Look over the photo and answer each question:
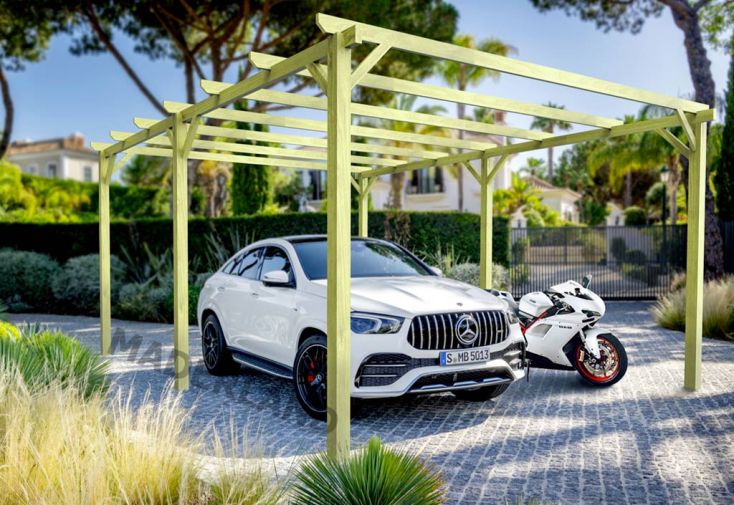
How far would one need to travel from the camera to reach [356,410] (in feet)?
19.9

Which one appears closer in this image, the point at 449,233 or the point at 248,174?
the point at 449,233

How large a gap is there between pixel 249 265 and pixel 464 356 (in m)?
3.18

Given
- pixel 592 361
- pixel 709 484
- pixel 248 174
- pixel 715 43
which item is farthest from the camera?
pixel 248 174

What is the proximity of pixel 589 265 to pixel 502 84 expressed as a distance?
22.6 m

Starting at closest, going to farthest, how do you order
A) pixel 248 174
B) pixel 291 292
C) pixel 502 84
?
pixel 291 292, pixel 248 174, pixel 502 84

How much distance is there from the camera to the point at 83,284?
52.3 feet

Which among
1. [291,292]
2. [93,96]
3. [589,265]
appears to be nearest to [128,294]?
[291,292]

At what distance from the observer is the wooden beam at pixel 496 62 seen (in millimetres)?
4844

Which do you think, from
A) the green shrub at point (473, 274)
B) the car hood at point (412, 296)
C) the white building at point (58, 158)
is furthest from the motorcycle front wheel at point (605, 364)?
the white building at point (58, 158)

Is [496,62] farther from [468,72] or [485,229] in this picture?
[468,72]

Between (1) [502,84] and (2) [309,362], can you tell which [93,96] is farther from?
(2) [309,362]

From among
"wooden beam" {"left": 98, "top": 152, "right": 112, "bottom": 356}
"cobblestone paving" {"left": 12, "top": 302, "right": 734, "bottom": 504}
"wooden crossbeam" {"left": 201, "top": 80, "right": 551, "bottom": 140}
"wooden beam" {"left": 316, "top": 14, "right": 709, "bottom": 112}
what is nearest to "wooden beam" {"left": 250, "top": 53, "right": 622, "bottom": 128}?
"wooden crossbeam" {"left": 201, "top": 80, "right": 551, "bottom": 140}

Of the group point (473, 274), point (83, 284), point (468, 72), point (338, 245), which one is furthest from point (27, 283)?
point (468, 72)

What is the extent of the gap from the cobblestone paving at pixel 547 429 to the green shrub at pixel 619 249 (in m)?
9.50
